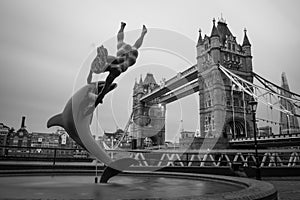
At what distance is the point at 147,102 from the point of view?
54.1 metres

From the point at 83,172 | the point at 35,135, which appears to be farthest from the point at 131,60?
the point at 35,135

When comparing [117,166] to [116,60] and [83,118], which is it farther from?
[116,60]

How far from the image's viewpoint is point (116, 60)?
4801 millimetres

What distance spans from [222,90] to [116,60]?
29059mm

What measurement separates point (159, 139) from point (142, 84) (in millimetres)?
12945

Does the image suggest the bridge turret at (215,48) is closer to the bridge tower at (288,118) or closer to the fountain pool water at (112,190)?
the bridge tower at (288,118)

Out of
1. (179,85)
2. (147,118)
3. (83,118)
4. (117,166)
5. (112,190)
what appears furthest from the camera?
(147,118)

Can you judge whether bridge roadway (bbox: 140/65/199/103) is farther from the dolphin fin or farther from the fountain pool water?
the fountain pool water

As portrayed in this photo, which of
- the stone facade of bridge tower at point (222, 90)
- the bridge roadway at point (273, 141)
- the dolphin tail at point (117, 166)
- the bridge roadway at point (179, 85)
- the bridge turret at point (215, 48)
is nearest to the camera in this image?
the dolphin tail at point (117, 166)

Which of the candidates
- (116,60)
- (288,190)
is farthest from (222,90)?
(116,60)

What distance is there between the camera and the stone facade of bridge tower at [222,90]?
31094 millimetres

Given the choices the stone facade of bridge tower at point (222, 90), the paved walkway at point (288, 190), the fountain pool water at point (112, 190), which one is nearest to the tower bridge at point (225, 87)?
the stone facade of bridge tower at point (222, 90)

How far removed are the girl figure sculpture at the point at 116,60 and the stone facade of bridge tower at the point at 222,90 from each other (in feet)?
83.7

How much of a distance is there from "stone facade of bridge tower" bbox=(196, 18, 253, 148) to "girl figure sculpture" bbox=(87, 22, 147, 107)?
25.5m
